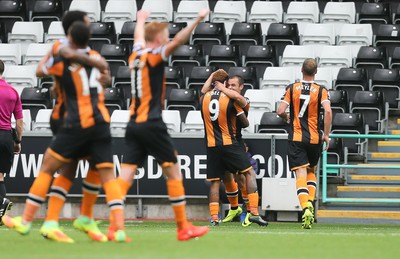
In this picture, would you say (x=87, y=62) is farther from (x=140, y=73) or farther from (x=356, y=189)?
(x=356, y=189)

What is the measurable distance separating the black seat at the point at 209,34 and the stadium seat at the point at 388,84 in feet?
11.3

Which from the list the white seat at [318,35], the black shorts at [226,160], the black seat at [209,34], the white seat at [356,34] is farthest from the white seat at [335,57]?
the black shorts at [226,160]

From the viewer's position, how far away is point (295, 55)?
2114 centimetres

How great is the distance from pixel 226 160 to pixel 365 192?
3.58m

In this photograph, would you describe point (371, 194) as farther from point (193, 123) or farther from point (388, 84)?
point (193, 123)

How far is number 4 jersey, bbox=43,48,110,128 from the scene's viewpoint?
9.77 m

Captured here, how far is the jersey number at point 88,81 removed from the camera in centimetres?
980

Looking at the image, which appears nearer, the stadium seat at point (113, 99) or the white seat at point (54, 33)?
the stadium seat at point (113, 99)

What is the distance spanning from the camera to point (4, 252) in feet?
30.2

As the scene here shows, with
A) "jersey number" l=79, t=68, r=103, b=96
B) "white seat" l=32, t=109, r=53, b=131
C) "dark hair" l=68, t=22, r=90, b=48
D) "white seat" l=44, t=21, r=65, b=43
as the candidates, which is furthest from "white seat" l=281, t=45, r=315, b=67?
"dark hair" l=68, t=22, r=90, b=48

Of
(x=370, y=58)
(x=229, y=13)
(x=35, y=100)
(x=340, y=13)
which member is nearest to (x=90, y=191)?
(x=35, y=100)

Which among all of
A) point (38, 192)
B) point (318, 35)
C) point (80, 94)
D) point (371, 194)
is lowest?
point (371, 194)

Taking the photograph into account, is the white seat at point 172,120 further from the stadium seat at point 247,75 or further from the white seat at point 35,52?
the white seat at point 35,52

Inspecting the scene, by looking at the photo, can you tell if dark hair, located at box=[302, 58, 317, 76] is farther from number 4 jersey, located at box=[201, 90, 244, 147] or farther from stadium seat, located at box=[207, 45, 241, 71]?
stadium seat, located at box=[207, 45, 241, 71]
